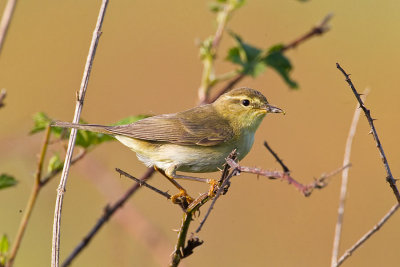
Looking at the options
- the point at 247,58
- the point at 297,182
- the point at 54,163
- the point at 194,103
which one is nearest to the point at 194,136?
the point at 247,58

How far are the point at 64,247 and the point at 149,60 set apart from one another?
4.66 meters

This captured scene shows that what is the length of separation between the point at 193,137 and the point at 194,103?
4.91 meters

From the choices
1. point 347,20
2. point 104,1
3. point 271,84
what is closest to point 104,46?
point 271,84

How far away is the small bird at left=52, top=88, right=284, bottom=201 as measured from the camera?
3.61 metres

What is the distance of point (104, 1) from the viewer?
2.56 meters

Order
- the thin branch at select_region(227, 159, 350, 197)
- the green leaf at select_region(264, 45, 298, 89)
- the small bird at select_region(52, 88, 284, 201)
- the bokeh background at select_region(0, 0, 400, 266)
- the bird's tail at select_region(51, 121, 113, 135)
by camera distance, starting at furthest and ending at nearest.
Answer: the bokeh background at select_region(0, 0, 400, 266)
the green leaf at select_region(264, 45, 298, 89)
the small bird at select_region(52, 88, 284, 201)
the bird's tail at select_region(51, 121, 113, 135)
the thin branch at select_region(227, 159, 350, 197)

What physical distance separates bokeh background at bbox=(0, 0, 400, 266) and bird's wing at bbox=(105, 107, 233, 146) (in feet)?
1.53

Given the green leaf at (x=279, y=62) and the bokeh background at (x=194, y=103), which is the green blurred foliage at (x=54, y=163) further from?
the green leaf at (x=279, y=62)

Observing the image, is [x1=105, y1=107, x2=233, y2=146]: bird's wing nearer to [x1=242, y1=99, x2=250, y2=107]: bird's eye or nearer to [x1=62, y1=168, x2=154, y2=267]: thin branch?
[x1=242, y1=99, x2=250, y2=107]: bird's eye

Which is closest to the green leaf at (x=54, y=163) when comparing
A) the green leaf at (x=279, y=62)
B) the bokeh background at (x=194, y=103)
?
the bokeh background at (x=194, y=103)

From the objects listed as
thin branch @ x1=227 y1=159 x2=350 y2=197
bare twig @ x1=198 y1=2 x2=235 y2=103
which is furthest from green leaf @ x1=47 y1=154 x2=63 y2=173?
thin branch @ x1=227 y1=159 x2=350 y2=197

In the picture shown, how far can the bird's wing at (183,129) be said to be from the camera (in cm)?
364

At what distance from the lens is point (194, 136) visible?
3.72 meters

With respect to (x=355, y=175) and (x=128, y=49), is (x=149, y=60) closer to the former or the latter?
(x=128, y=49)
